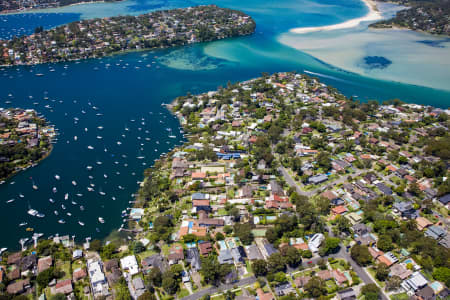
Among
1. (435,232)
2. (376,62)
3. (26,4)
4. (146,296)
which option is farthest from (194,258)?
(26,4)

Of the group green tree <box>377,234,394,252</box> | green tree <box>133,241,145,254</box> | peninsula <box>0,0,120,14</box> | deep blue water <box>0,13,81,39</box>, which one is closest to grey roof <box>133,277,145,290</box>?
green tree <box>133,241,145,254</box>

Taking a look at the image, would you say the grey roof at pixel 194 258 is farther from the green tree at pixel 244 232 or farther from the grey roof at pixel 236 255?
the green tree at pixel 244 232

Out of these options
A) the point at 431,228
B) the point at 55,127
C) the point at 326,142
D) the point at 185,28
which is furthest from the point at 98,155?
the point at 185,28

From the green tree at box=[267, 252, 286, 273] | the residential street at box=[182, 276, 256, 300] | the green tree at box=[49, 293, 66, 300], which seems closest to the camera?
the green tree at box=[49, 293, 66, 300]

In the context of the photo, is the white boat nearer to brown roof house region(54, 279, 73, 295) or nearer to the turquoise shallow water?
the turquoise shallow water

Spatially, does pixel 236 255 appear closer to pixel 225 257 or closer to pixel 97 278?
pixel 225 257

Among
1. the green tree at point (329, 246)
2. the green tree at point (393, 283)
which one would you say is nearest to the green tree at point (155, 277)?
the green tree at point (329, 246)
